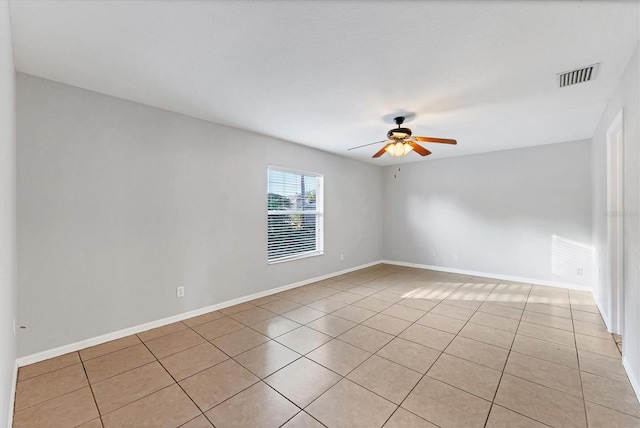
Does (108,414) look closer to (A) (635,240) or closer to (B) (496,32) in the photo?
(B) (496,32)

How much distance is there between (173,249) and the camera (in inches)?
126

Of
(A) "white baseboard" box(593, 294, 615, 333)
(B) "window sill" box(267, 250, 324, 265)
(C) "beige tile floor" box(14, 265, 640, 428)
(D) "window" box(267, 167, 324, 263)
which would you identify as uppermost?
(D) "window" box(267, 167, 324, 263)

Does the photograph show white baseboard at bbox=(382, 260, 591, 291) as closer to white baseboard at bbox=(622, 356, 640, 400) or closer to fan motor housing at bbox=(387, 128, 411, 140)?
white baseboard at bbox=(622, 356, 640, 400)

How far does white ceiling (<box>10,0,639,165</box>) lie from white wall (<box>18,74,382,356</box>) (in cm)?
34

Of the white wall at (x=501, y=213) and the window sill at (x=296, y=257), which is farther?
the white wall at (x=501, y=213)

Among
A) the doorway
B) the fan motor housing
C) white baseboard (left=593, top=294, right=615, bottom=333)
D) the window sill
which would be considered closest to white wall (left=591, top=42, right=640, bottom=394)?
the doorway

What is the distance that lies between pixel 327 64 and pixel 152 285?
2957 millimetres

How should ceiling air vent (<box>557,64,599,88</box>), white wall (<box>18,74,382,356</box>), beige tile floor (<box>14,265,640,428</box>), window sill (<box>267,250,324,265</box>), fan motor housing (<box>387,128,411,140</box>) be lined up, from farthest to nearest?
Answer: window sill (<box>267,250,324,265</box>), fan motor housing (<box>387,128,411,140</box>), white wall (<box>18,74,382,356</box>), ceiling air vent (<box>557,64,599,88</box>), beige tile floor (<box>14,265,640,428</box>)

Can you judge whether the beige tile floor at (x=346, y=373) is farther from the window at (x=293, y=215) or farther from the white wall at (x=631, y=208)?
the window at (x=293, y=215)

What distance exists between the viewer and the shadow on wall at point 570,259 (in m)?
4.37

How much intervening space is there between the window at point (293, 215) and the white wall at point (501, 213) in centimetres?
241

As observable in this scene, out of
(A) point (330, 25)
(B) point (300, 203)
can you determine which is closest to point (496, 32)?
(A) point (330, 25)

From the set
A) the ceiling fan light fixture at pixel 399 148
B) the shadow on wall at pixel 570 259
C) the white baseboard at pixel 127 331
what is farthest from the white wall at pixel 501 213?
the white baseboard at pixel 127 331

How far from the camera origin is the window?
4395mm
